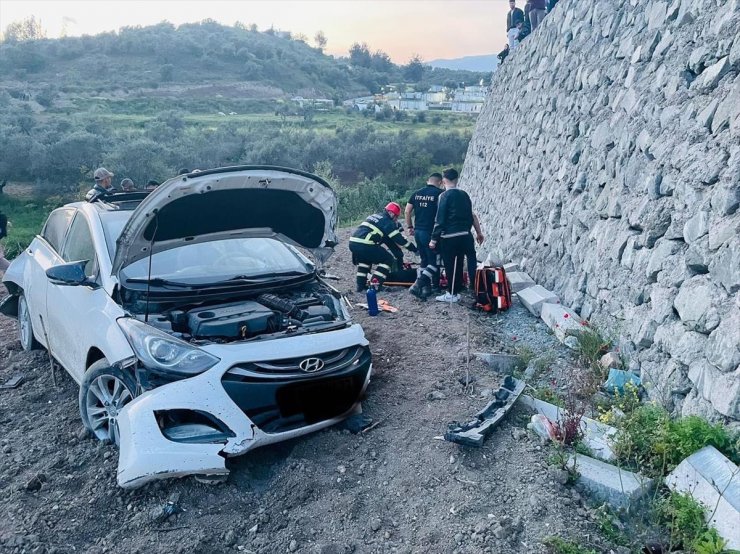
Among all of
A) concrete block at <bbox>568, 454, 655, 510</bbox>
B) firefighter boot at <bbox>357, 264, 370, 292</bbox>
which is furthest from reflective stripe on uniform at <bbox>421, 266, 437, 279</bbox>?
concrete block at <bbox>568, 454, 655, 510</bbox>

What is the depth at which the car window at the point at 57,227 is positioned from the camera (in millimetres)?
5764

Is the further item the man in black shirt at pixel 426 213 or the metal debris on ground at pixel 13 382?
the man in black shirt at pixel 426 213

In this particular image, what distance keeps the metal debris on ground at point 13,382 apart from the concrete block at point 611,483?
196 inches

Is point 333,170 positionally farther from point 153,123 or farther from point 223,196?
point 223,196

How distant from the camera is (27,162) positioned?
2352 centimetres

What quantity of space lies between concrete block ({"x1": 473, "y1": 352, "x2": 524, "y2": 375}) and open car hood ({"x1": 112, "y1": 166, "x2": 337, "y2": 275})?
1881 millimetres

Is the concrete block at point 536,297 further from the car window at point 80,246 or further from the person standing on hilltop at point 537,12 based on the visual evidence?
the person standing on hilltop at point 537,12

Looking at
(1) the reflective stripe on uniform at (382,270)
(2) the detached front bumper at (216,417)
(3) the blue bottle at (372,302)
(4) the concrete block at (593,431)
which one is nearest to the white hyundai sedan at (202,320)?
(2) the detached front bumper at (216,417)

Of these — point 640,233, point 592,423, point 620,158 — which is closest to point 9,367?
point 592,423

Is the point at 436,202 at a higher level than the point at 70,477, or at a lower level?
higher

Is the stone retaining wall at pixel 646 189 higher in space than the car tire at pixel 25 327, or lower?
higher

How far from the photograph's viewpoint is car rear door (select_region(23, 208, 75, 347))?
18.7 ft

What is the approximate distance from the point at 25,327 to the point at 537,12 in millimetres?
11720

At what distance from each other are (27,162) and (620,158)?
23354mm
